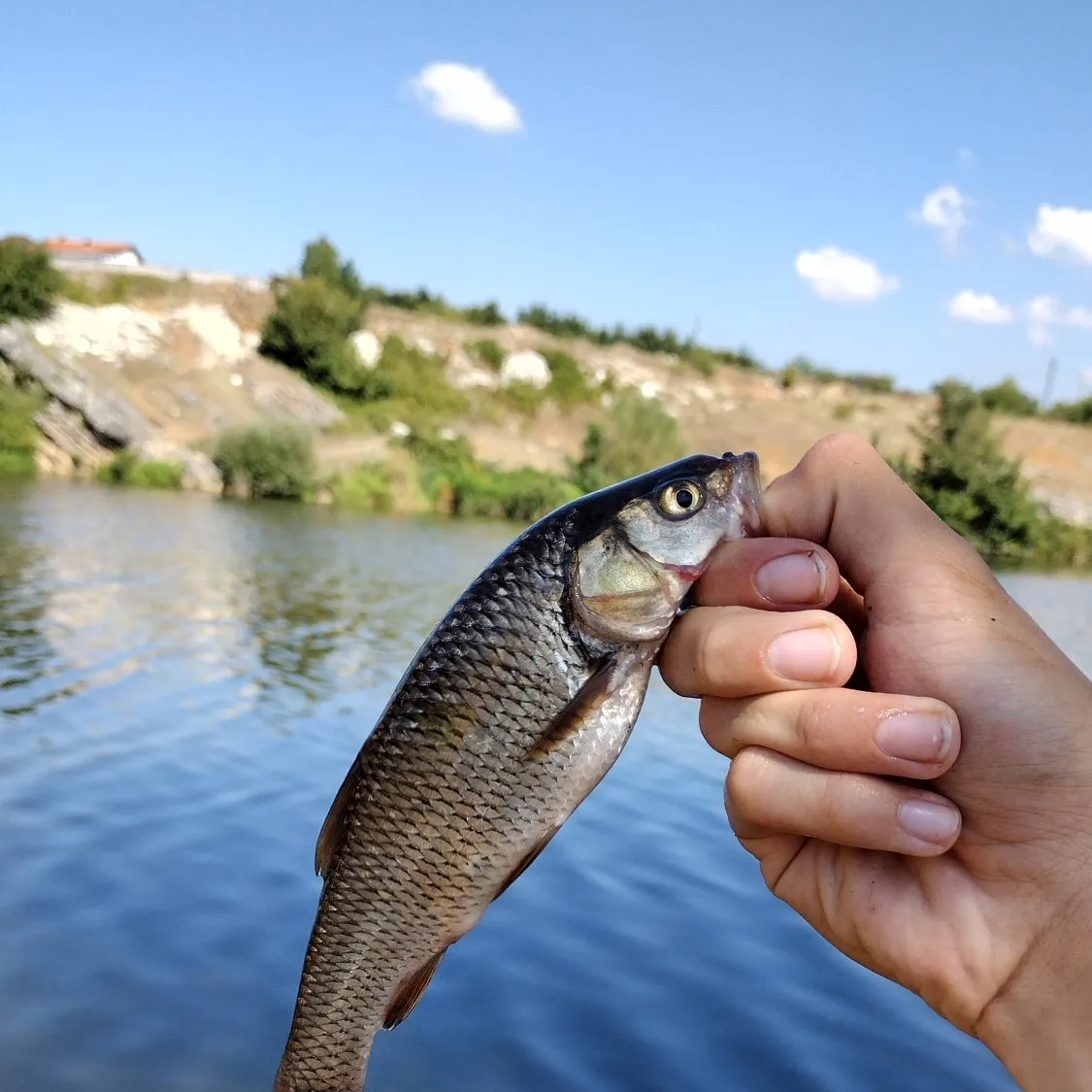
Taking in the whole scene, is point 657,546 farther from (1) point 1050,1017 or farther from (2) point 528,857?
(1) point 1050,1017

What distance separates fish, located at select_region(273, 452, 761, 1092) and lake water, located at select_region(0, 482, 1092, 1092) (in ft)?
9.54

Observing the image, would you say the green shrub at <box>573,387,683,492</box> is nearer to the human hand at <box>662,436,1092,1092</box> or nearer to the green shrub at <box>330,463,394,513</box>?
the green shrub at <box>330,463,394,513</box>

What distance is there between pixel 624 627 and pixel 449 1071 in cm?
367

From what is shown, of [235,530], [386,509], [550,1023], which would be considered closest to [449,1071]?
[550,1023]

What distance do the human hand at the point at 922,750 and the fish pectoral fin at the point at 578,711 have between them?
0.19 meters

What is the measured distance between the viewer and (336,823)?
9.02 ft

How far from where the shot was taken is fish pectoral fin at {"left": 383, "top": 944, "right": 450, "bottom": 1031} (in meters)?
2.81

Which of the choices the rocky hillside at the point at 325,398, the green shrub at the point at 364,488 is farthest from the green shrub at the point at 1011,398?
the green shrub at the point at 364,488

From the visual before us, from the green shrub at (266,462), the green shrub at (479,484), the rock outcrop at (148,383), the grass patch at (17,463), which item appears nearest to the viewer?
the grass patch at (17,463)

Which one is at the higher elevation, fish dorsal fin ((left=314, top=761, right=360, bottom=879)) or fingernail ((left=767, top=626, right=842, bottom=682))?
fingernail ((left=767, top=626, right=842, bottom=682))

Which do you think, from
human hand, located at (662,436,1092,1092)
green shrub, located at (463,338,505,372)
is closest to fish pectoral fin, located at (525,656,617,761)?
human hand, located at (662,436,1092,1092)

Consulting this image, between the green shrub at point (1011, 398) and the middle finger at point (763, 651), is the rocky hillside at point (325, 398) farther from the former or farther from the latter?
the middle finger at point (763, 651)

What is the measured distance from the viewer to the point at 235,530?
27531 millimetres

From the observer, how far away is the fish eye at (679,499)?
2.55 metres
